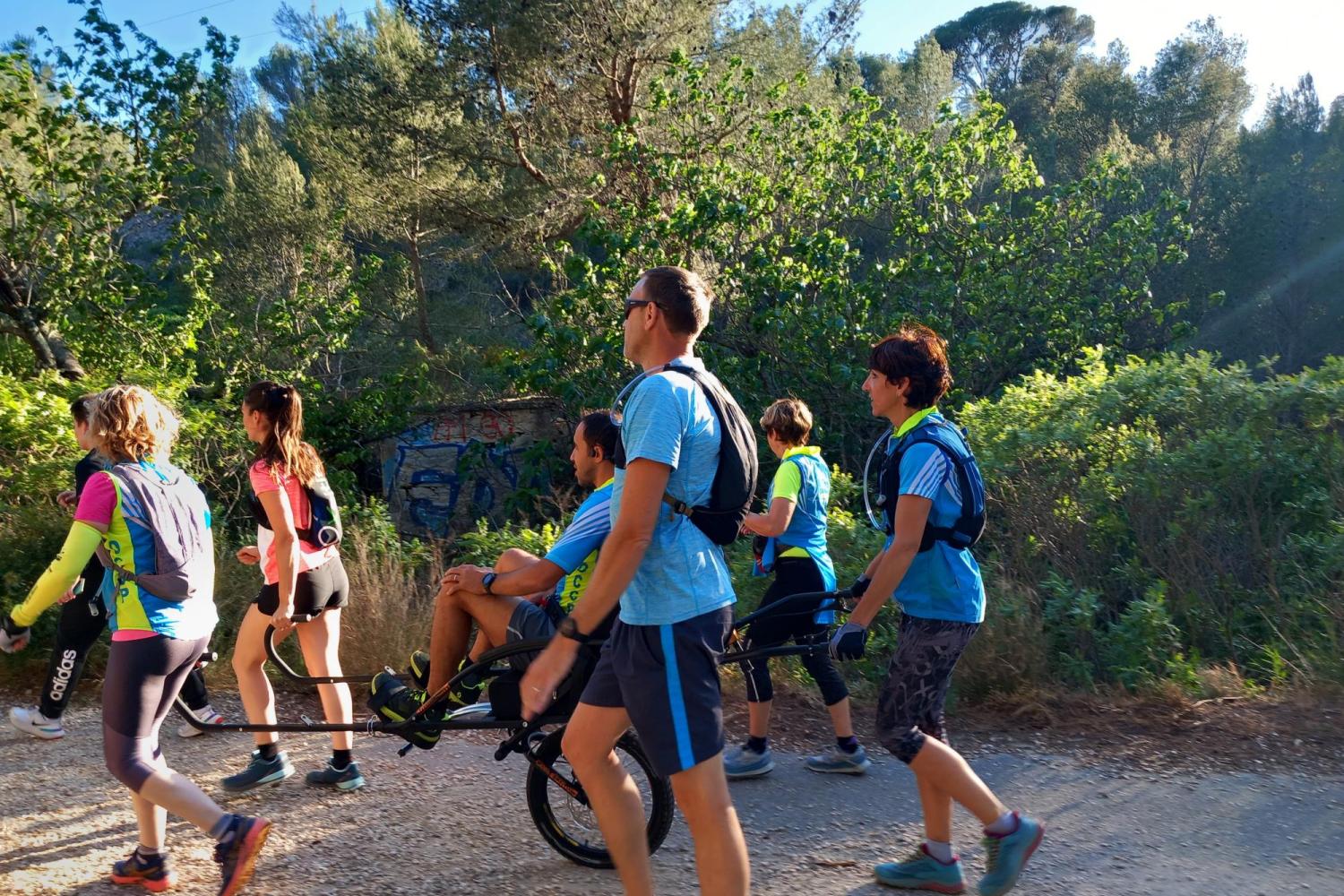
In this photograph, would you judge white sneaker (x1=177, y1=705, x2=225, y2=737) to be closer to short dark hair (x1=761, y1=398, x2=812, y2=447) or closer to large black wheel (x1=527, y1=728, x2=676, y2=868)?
large black wheel (x1=527, y1=728, x2=676, y2=868)

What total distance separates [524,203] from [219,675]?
13.8m

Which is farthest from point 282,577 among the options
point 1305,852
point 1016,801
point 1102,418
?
point 1102,418

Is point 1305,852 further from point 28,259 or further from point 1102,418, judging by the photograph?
point 28,259

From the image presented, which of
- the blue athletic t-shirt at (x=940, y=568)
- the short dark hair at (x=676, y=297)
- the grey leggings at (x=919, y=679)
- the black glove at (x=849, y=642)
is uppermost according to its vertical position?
the short dark hair at (x=676, y=297)

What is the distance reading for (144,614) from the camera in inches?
148

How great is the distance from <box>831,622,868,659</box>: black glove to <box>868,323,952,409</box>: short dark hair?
0.78 m

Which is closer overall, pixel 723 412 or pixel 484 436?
pixel 723 412

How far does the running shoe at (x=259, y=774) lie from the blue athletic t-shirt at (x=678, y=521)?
2.70 m

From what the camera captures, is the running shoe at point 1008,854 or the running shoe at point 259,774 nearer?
the running shoe at point 1008,854

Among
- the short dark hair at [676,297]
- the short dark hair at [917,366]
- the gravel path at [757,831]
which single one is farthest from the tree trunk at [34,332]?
the short dark hair at [676,297]

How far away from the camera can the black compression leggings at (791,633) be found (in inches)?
196

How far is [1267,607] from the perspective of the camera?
6582mm

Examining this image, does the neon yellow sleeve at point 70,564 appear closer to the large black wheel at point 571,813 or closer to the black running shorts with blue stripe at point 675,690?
the large black wheel at point 571,813

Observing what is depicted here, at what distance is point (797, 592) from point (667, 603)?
2.31 meters
